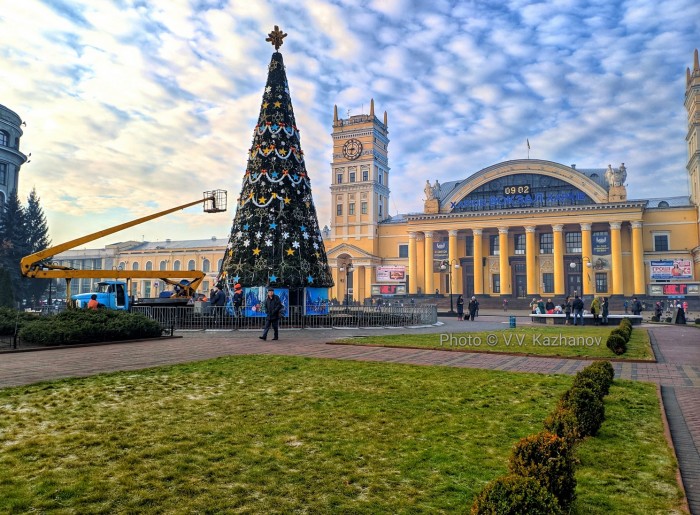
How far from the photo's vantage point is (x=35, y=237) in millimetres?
51312

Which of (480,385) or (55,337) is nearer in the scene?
(480,385)

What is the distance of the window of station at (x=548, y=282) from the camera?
6081cm

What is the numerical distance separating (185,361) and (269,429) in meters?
5.90

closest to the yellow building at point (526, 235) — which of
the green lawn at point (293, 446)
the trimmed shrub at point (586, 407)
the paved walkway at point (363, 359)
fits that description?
the paved walkway at point (363, 359)

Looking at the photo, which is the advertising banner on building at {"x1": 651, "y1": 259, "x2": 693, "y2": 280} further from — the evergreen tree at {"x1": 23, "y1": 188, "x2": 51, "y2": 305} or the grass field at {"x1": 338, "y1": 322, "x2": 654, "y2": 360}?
the evergreen tree at {"x1": 23, "y1": 188, "x2": 51, "y2": 305}

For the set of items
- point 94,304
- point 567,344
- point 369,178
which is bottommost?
point 567,344

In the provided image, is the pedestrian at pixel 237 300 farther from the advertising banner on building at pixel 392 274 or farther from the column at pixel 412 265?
the advertising banner on building at pixel 392 274

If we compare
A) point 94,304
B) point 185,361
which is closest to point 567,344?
point 185,361

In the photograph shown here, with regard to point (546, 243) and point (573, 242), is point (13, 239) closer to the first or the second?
point (546, 243)

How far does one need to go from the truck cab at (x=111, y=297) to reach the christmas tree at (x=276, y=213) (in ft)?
15.9

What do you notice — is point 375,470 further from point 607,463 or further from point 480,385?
point 480,385

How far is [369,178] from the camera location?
7162 cm

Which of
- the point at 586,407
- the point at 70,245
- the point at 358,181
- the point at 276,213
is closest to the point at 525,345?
the point at 586,407

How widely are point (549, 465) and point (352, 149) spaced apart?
71484mm
